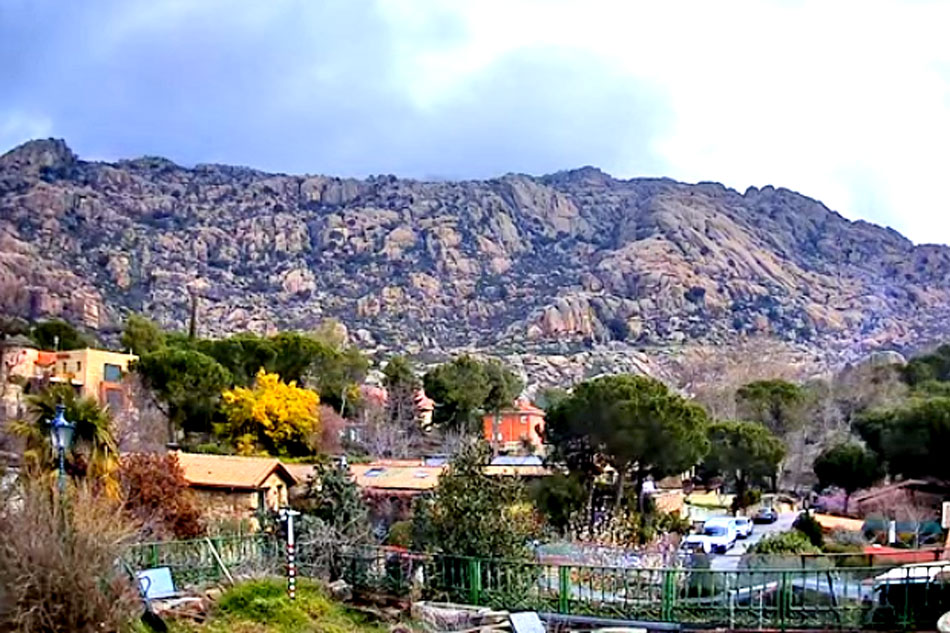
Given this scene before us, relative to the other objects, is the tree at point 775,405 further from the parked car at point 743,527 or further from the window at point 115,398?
the window at point 115,398

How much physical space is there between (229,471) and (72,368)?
761 inches

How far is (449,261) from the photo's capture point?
10962 cm

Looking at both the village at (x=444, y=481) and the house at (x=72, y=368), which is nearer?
the village at (x=444, y=481)

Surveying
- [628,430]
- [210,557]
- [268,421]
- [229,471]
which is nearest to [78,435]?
[210,557]

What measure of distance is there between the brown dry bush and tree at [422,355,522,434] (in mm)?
34465

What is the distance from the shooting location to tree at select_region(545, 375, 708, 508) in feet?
101

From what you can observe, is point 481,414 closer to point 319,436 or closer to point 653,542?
point 319,436

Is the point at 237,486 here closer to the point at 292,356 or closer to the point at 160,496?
the point at 160,496

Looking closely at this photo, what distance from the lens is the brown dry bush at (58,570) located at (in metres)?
7.83

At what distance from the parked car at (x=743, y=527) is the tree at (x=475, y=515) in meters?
16.3

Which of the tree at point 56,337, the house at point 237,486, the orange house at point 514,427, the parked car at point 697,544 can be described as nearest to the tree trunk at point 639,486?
the parked car at point 697,544

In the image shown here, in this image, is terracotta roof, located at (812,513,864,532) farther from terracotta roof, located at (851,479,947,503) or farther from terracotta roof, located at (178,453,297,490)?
terracotta roof, located at (178,453,297,490)

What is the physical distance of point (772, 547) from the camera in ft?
72.8

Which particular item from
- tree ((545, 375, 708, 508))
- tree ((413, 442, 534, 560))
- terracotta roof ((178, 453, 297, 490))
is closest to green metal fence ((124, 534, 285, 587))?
tree ((413, 442, 534, 560))
